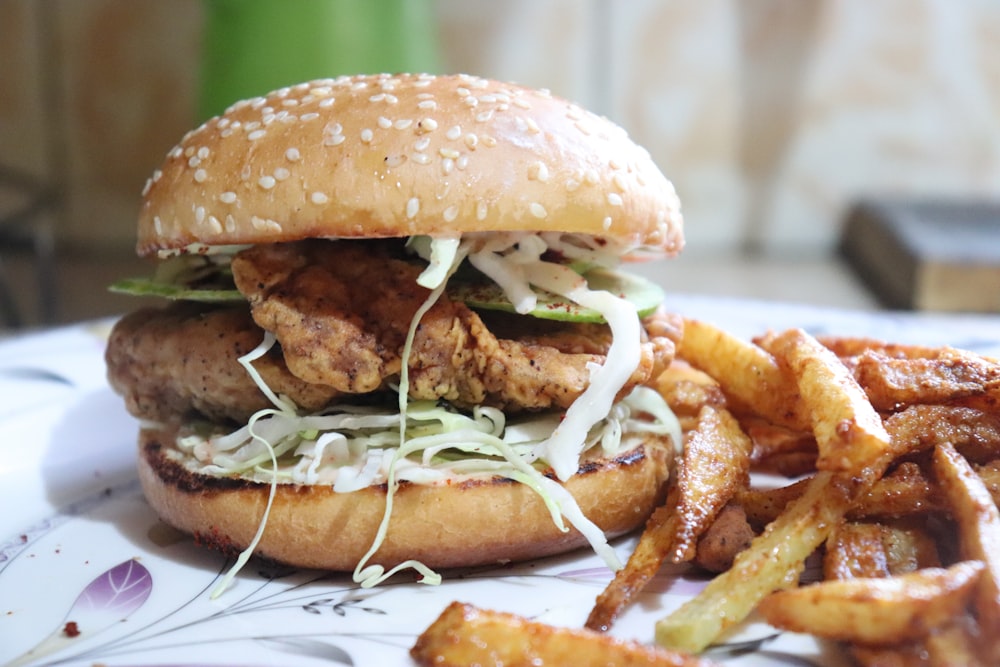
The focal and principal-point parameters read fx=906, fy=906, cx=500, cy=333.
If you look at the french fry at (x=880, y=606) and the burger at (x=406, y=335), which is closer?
the french fry at (x=880, y=606)

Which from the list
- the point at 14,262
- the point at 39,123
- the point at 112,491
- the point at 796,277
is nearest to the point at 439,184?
the point at 112,491

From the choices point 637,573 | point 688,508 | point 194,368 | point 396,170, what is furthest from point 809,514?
point 194,368

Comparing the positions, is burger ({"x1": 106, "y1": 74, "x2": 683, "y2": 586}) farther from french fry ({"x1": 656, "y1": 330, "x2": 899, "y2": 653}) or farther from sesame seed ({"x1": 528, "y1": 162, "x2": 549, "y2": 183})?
french fry ({"x1": 656, "y1": 330, "x2": 899, "y2": 653})

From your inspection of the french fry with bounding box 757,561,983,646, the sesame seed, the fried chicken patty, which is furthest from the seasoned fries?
the sesame seed

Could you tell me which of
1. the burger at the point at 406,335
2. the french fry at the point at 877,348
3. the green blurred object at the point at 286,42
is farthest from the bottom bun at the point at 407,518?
the green blurred object at the point at 286,42

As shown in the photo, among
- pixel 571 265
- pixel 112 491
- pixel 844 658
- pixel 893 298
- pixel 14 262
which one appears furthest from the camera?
pixel 14 262

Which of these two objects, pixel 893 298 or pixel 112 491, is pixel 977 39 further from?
pixel 112 491

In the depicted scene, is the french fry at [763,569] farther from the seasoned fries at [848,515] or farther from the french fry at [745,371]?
the french fry at [745,371]
